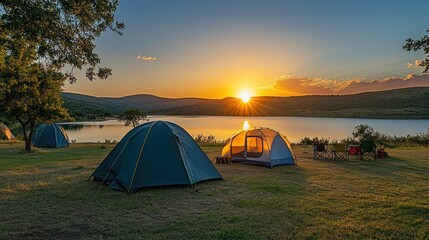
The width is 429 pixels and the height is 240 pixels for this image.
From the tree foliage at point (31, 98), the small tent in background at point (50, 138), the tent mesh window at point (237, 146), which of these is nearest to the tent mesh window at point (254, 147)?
the tent mesh window at point (237, 146)

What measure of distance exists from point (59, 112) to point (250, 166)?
12.3 metres

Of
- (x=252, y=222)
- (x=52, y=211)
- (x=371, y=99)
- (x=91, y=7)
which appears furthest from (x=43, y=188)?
(x=371, y=99)

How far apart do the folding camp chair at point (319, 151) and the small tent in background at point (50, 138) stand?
61.2 ft

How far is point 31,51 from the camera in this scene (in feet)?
25.7

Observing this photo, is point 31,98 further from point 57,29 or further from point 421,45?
point 421,45

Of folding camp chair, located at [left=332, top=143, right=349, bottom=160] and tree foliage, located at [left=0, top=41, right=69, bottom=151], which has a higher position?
tree foliage, located at [left=0, top=41, right=69, bottom=151]

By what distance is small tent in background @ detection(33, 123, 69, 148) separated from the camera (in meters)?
24.2

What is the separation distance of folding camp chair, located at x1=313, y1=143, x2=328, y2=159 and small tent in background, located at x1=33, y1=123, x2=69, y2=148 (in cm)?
1866

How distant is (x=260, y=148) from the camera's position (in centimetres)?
1359

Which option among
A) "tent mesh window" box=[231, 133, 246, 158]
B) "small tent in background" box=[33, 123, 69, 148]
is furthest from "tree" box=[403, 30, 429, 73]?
"small tent in background" box=[33, 123, 69, 148]

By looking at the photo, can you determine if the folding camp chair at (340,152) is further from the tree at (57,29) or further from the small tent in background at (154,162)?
the tree at (57,29)

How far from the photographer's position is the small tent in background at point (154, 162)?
8.56 metres

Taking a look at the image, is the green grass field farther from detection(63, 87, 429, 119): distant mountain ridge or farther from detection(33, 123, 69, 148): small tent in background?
detection(63, 87, 429, 119): distant mountain ridge

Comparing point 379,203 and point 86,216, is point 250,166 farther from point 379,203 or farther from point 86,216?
point 86,216
